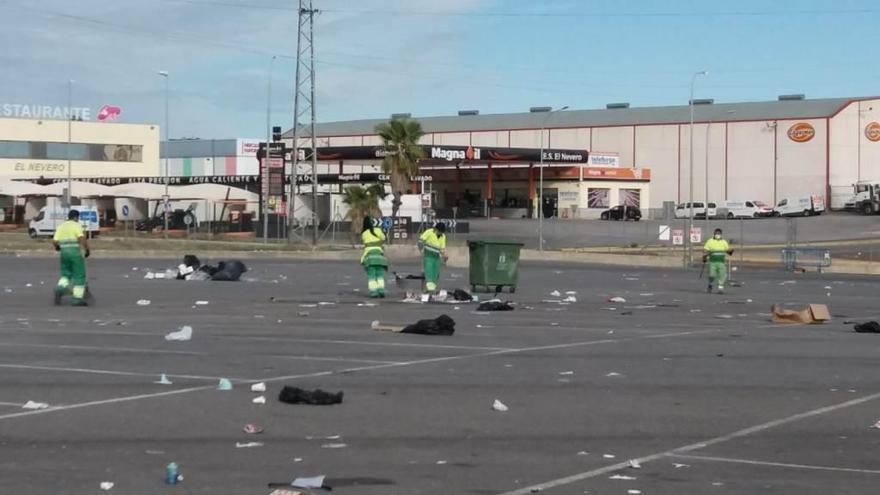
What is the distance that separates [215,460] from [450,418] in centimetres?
259

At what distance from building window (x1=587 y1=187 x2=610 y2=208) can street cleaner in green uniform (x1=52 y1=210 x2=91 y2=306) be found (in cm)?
7323

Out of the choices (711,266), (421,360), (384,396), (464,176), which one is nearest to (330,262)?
(711,266)

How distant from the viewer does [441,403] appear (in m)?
11.4

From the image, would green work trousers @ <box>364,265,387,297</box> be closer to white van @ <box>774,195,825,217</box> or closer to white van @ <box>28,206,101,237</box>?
white van @ <box>28,206,101,237</box>

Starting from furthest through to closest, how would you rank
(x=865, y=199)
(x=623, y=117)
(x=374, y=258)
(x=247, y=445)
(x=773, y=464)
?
1. (x=623, y=117)
2. (x=865, y=199)
3. (x=374, y=258)
4. (x=247, y=445)
5. (x=773, y=464)

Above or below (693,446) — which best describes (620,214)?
above

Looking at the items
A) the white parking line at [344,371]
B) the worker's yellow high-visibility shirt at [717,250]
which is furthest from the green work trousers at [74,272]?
the worker's yellow high-visibility shirt at [717,250]

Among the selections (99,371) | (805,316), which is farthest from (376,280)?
(99,371)

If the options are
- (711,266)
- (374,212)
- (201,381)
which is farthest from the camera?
(374,212)

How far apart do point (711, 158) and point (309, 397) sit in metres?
87.9

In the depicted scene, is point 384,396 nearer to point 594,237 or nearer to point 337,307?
point 337,307

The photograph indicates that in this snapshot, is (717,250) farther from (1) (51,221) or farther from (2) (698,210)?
(2) (698,210)

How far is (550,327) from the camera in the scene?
2003 centimetres

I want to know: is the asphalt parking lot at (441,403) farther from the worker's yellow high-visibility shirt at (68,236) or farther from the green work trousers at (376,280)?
the green work trousers at (376,280)
